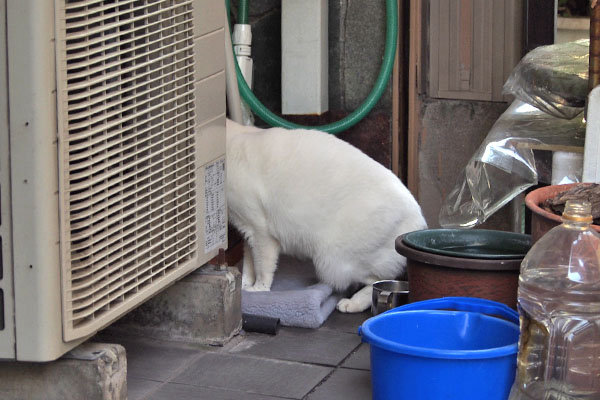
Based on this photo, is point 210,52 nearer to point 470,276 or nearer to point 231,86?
point 231,86

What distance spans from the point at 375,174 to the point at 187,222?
87 cm

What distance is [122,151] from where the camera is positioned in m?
2.21

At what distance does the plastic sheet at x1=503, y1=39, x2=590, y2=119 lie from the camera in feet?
10.9

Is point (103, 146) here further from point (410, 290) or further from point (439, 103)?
point (439, 103)

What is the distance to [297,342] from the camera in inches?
117

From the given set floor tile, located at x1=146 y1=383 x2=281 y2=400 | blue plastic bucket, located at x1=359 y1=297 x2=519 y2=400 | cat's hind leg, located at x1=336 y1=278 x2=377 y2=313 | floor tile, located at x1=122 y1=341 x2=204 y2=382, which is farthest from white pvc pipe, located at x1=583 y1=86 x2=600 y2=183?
floor tile, located at x1=122 y1=341 x2=204 y2=382

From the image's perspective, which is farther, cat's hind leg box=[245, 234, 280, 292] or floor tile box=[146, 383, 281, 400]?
cat's hind leg box=[245, 234, 280, 292]

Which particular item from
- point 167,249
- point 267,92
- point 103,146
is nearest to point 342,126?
point 267,92

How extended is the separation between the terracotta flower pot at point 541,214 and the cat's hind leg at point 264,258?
113 cm

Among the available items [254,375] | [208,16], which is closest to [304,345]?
[254,375]

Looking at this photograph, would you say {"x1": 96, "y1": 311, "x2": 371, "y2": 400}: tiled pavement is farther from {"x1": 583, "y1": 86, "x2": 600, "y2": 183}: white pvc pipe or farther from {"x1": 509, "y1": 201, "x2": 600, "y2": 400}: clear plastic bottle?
{"x1": 583, "y1": 86, "x2": 600, "y2": 183}: white pvc pipe

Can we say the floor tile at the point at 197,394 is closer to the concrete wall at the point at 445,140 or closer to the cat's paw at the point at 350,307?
the cat's paw at the point at 350,307

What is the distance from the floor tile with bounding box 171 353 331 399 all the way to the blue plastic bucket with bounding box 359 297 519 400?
353 millimetres

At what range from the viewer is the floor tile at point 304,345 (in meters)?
2.83
